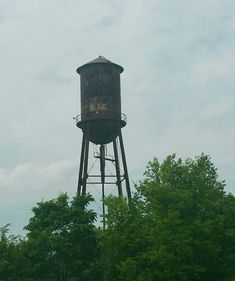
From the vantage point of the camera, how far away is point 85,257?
3778 cm

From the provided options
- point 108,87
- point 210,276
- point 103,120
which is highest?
point 108,87

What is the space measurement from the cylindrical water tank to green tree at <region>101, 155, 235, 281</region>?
799cm

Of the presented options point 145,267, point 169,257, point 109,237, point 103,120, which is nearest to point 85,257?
point 109,237

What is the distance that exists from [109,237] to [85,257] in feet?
8.54

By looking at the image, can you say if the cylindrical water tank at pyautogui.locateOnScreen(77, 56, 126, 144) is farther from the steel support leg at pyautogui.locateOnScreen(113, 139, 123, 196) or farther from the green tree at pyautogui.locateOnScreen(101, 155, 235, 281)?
the green tree at pyautogui.locateOnScreen(101, 155, 235, 281)

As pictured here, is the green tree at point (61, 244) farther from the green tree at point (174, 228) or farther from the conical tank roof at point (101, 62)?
the conical tank roof at point (101, 62)

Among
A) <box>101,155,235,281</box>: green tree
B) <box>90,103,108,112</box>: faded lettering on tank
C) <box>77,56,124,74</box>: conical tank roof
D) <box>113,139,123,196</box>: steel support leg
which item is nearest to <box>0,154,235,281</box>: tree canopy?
<box>101,155,235,281</box>: green tree

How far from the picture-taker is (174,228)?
32812 mm

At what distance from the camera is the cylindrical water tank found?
43.9 m

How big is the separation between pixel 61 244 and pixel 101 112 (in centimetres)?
1170

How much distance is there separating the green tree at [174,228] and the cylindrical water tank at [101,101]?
799 centimetres

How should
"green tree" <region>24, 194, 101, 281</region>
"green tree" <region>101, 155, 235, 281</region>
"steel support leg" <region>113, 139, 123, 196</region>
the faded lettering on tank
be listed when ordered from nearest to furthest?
"green tree" <region>101, 155, 235, 281</region>
"green tree" <region>24, 194, 101, 281</region>
the faded lettering on tank
"steel support leg" <region>113, 139, 123, 196</region>

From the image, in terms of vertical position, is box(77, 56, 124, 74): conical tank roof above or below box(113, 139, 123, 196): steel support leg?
above

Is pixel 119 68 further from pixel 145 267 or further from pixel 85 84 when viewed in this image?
pixel 145 267
